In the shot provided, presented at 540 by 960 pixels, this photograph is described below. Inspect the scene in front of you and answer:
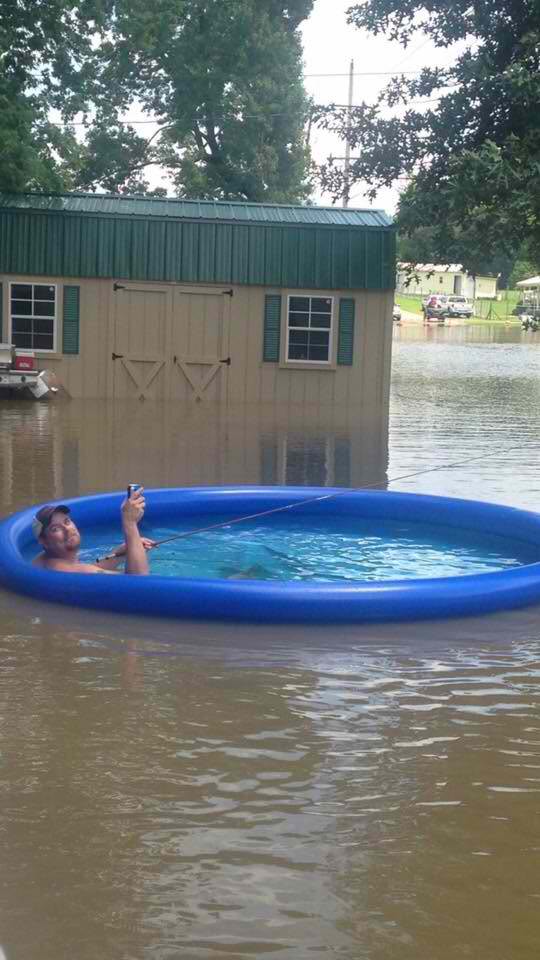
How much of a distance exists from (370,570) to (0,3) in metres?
16.1

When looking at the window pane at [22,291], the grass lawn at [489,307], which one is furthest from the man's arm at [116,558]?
the grass lawn at [489,307]

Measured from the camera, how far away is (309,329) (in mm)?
22156

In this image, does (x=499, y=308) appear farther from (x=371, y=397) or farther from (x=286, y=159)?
(x=371, y=397)

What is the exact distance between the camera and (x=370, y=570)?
9.66m

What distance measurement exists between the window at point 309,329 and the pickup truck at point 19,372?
448 centimetres

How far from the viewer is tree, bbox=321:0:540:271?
13.4m

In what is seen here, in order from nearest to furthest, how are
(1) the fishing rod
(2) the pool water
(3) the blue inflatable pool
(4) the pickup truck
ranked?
(3) the blue inflatable pool, (1) the fishing rod, (2) the pool water, (4) the pickup truck

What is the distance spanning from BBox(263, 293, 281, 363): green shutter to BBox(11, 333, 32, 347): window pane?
4224 millimetres

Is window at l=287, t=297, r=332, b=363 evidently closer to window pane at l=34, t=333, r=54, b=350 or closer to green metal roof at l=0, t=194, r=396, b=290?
green metal roof at l=0, t=194, r=396, b=290

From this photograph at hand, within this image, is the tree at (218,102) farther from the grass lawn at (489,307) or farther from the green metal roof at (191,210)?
the grass lawn at (489,307)

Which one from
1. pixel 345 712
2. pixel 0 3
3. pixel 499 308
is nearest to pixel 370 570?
pixel 345 712

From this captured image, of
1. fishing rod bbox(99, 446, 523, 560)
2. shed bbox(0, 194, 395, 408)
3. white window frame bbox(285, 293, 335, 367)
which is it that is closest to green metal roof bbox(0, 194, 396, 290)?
shed bbox(0, 194, 395, 408)

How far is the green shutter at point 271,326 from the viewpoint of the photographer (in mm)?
22141

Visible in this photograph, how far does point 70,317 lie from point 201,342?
2379 millimetres
